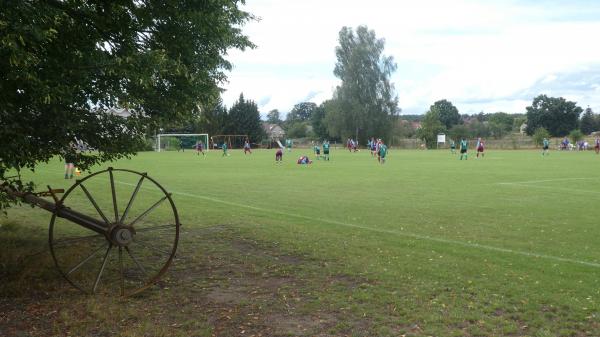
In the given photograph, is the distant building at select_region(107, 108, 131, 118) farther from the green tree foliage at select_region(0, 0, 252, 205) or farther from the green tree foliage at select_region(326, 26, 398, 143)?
the green tree foliage at select_region(326, 26, 398, 143)

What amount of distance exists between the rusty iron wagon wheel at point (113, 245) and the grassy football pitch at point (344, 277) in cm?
30

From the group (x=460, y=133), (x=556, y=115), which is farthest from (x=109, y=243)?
(x=556, y=115)

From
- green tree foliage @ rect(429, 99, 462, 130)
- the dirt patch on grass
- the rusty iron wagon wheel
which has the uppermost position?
green tree foliage @ rect(429, 99, 462, 130)

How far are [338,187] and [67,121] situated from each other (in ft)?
48.3

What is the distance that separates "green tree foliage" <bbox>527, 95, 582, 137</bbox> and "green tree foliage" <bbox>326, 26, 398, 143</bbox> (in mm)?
49558

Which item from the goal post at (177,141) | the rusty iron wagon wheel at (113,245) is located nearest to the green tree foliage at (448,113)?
the goal post at (177,141)

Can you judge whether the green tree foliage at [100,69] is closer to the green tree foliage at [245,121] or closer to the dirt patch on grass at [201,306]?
the dirt patch on grass at [201,306]

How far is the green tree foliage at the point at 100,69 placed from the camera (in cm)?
582

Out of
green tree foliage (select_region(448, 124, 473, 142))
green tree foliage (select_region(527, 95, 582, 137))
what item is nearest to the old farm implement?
green tree foliage (select_region(448, 124, 473, 142))

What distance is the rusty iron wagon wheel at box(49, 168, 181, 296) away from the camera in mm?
6613

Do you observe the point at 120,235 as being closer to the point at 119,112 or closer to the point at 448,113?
the point at 119,112

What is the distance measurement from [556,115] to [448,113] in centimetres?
3586

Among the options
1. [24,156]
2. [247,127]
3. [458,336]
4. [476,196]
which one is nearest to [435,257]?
[458,336]

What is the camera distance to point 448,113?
512 ft
